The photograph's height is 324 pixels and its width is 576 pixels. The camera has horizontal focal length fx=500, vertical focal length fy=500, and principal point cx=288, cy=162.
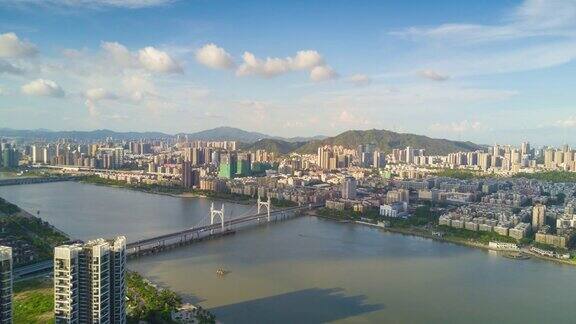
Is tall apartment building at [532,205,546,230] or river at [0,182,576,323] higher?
tall apartment building at [532,205,546,230]

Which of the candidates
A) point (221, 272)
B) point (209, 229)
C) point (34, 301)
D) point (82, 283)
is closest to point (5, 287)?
point (82, 283)

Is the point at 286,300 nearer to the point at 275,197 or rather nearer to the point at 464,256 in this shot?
the point at 464,256

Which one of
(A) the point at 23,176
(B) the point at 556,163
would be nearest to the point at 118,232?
(A) the point at 23,176

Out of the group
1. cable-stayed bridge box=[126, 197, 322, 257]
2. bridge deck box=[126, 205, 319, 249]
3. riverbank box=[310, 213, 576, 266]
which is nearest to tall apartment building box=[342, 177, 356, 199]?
cable-stayed bridge box=[126, 197, 322, 257]

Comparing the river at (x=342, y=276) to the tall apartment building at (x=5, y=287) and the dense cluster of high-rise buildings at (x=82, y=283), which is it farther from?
the tall apartment building at (x=5, y=287)

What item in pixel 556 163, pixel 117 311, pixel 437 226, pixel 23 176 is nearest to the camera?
pixel 117 311

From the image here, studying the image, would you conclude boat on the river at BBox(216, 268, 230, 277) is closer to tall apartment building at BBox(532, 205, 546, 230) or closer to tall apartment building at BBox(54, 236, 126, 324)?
tall apartment building at BBox(54, 236, 126, 324)
